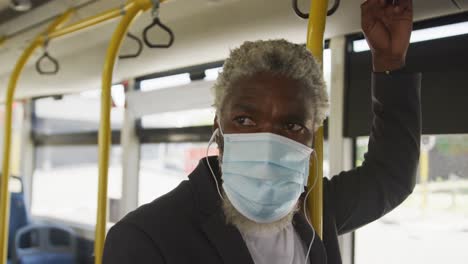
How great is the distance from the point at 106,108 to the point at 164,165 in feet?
5.61

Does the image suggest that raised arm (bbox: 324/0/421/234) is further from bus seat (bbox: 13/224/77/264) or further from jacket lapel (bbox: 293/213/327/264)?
bus seat (bbox: 13/224/77/264)

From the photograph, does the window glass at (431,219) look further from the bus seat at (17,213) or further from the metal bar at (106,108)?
the bus seat at (17,213)

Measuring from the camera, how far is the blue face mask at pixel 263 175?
4.11 feet

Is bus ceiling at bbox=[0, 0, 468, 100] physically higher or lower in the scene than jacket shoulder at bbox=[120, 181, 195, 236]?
higher

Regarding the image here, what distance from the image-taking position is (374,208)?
1.57 m

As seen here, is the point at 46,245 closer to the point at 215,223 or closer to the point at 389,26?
the point at 215,223

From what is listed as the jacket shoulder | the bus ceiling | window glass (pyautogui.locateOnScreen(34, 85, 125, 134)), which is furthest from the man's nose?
window glass (pyautogui.locateOnScreen(34, 85, 125, 134))

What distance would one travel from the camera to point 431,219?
2.28 m

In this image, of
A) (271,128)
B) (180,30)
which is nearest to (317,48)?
(271,128)

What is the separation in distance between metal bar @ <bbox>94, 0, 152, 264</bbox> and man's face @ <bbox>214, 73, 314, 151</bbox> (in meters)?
1.02

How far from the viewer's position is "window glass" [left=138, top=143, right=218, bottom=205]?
3654mm

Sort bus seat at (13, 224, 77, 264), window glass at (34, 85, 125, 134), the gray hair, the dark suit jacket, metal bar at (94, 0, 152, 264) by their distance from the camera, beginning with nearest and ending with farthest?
the dark suit jacket
the gray hair
metal bar at (94, 0, 152, 264)
bus seat at (13, 224, 77, 264)
window glass at (34, 85, 125, 134)

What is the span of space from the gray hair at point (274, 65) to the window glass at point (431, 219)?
1.15m

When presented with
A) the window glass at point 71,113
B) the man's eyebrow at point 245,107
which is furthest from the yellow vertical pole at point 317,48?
the window glass at point 71,113
